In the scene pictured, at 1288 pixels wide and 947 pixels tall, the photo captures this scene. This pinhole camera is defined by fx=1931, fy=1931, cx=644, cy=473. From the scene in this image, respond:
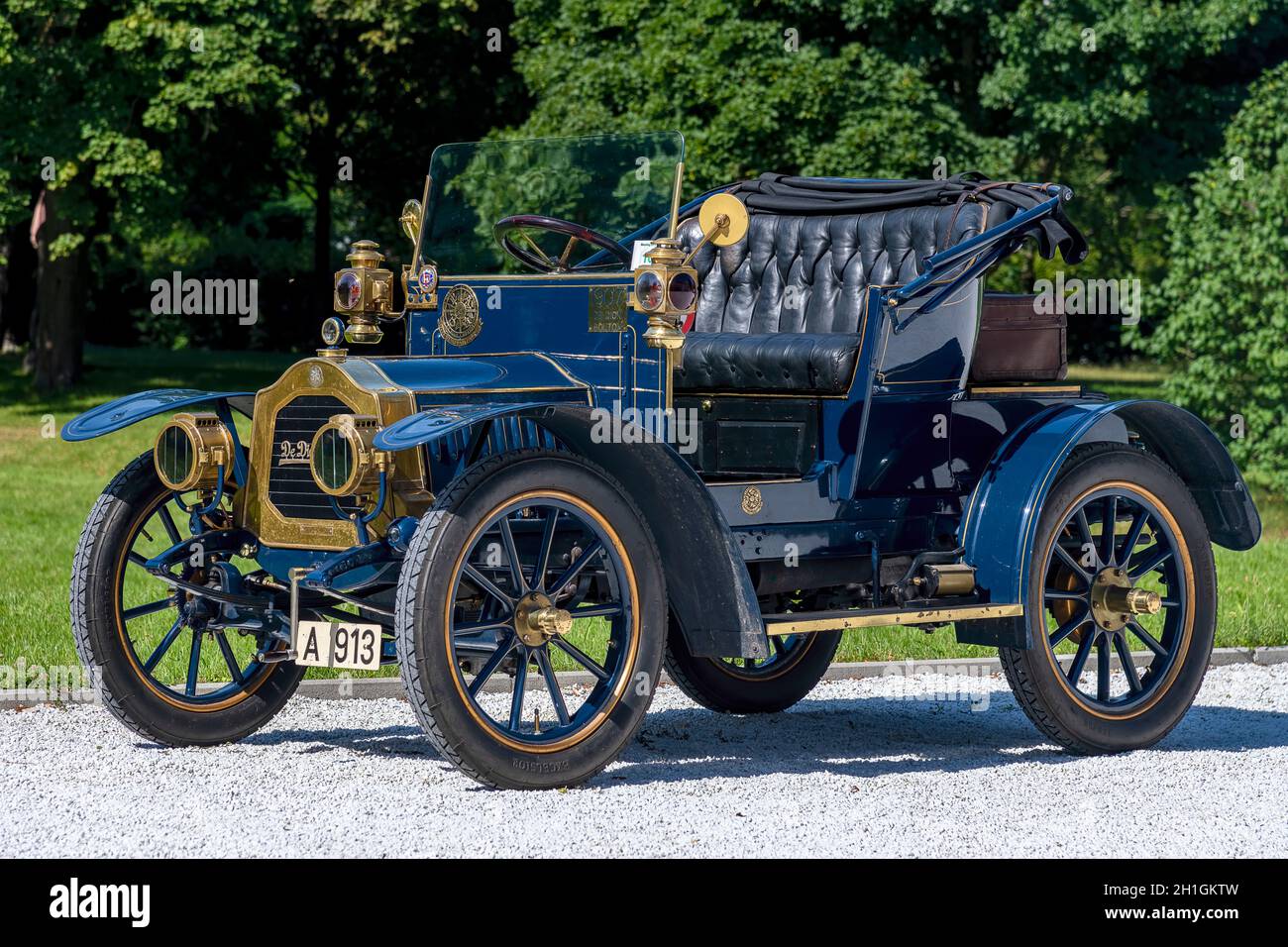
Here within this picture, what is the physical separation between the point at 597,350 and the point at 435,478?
2.61 feet

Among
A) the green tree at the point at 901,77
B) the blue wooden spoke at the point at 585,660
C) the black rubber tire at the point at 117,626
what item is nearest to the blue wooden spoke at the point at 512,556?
the blue wooden spoke at the point at 585,660

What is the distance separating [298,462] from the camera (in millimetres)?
6441

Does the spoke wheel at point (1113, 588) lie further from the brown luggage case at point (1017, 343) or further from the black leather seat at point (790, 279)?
the black leather seat at point (790, 279)

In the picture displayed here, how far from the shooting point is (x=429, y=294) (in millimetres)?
7215

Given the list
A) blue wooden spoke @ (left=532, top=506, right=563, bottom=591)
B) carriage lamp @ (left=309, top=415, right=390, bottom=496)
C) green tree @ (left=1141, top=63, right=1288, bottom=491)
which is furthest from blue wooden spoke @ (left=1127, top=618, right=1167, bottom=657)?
green tree @ (left=1141, top=63, right=1288, bottom=491)

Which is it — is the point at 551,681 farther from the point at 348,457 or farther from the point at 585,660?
the point at 348,457

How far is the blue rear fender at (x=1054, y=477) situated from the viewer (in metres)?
6.99

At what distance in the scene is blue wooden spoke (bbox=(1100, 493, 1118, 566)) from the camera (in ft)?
24.1

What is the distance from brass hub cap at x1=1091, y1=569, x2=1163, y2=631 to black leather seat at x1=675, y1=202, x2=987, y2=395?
1.33m

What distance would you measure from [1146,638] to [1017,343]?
125cm

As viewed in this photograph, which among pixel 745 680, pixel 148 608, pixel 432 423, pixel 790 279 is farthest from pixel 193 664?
pixel 790 279

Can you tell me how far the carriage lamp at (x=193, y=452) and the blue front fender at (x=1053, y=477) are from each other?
2.71 meters

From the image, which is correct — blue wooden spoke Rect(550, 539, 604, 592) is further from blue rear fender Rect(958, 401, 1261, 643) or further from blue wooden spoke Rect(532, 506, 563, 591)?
blue rear fender Rect(958, 401, 1261, 643)

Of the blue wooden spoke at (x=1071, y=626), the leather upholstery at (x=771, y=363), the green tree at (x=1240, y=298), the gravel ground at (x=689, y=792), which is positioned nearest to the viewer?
the gravel ground at (x=689, y=792)
